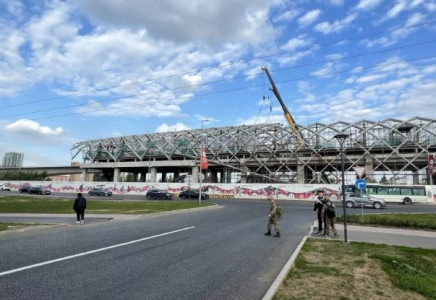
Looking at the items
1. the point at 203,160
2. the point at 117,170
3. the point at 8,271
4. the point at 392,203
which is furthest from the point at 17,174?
the point at 8,271

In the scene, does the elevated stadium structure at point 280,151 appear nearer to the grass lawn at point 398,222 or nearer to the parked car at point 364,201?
the parked car at point 364,201

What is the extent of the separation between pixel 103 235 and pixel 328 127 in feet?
229

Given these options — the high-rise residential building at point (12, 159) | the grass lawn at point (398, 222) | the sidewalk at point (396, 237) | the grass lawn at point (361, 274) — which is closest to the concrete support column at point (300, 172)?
the grass lawn at point (398, 222)

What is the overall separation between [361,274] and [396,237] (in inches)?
277

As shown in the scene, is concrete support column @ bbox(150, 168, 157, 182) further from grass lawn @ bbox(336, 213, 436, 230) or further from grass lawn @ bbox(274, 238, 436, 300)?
grass lawn @ bbox(274, 238, 436, 300)

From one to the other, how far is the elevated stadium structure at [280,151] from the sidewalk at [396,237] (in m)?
52.9

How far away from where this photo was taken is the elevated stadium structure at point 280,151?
219 ft

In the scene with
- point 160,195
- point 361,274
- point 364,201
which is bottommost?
point 361,274

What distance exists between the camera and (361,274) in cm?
643

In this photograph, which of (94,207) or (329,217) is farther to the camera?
(94,207)

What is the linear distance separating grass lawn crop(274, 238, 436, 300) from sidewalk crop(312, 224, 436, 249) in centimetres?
158

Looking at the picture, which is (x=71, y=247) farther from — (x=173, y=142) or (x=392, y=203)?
(x=173, y=142)

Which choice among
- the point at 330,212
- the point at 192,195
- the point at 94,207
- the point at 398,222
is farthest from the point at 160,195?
the point at 330,212

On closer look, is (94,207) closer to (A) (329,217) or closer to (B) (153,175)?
(A) (329,217)
